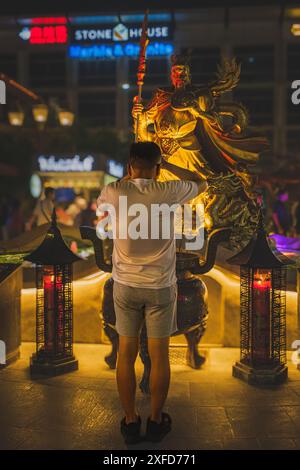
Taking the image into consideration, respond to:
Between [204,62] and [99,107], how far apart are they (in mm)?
8254

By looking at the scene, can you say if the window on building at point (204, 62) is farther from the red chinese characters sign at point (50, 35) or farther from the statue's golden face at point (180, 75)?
the statue's golden face at point (180, 75)

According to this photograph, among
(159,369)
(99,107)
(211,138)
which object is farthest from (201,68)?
(159,369)

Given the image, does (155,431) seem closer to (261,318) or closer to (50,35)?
(261,318)

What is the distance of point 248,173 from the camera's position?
18.4 feet

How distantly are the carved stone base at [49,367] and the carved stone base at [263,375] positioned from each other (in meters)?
1.45

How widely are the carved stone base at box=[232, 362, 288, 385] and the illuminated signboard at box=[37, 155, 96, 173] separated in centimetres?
1224

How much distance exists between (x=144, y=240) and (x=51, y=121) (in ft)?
69.6

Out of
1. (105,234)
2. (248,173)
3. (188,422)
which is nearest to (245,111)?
(248,173)

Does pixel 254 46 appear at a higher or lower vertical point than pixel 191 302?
higher

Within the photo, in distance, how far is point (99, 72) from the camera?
1631 inches

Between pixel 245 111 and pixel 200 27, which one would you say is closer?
pixel 245 111

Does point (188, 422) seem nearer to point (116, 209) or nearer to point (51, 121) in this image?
point (116, 209)

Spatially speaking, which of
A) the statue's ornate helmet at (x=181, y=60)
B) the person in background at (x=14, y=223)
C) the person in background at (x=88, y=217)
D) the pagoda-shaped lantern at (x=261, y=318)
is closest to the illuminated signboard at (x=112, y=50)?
the person in background at (x=88, y=217)

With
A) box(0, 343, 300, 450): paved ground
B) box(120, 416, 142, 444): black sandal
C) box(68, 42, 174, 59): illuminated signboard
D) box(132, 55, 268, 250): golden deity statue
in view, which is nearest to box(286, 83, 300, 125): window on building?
box(68, 42, 174, 59): illuminated signboard
